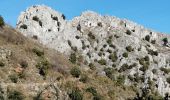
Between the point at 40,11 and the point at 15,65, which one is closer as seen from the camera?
the point at 15,65

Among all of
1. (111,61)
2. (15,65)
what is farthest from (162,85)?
(15,65)

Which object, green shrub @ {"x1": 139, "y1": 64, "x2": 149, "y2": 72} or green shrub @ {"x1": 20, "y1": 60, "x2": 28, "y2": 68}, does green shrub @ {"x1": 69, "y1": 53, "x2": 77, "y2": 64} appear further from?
green shrub @ {"x1": 20, "y1": 60, "x2": 28, "y2": 68}

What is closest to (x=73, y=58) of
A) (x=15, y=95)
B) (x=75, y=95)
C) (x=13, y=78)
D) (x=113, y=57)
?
(x=113, y=57)

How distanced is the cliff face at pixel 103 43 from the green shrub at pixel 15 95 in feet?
139

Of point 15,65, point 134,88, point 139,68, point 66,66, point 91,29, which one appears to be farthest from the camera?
point 91,29

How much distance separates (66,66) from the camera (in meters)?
84.6

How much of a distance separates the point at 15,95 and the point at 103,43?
62.0 meters

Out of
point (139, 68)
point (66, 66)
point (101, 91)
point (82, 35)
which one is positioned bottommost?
point (101, 91)

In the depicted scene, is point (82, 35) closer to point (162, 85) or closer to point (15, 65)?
point (162, 85)

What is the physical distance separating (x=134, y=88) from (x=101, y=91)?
22.3m

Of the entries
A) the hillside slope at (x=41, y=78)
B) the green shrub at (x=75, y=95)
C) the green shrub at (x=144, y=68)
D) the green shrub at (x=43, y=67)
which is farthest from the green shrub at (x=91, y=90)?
the green shrub at (x=144, y=68)

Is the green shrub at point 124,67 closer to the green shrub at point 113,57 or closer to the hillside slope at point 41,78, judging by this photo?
the green shrub at point 113,57

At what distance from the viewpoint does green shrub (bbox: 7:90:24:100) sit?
5890 centimetres

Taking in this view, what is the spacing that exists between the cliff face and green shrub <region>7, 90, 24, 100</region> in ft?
139
